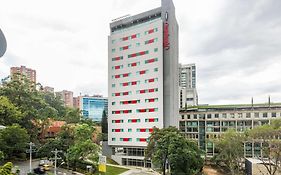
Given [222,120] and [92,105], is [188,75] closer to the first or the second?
[222,120]

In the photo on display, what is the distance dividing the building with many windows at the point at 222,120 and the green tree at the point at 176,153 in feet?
73.1

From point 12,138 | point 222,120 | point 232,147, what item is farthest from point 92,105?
point 232,147

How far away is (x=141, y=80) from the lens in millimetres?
46812

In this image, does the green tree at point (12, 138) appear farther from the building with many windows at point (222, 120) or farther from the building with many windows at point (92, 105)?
the building with many windows at point (92, 105)

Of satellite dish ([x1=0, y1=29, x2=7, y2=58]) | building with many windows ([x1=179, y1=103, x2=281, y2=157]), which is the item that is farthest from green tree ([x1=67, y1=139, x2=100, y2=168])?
building with many windows ([x1=179, y1=103, x2=281, y2=157])

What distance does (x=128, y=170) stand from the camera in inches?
1665

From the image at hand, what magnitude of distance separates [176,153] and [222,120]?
27.1 m

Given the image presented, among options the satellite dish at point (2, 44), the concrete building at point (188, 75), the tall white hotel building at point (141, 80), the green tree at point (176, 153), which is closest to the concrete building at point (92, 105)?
the concrete building at point (188, 75)

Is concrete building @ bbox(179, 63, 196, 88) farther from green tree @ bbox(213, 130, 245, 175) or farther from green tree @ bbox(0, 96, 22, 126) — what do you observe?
green tree @ bbox(0, 96, 22, 126)

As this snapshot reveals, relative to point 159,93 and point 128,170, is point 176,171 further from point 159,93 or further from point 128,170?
point 159,93

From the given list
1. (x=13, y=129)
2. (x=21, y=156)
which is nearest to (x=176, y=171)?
(x=13, y=129)

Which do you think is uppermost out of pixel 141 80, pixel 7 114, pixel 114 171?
pixel 141 80

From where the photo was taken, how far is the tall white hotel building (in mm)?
44750

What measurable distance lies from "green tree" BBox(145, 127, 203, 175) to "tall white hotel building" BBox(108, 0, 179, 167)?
10421 millimetres
